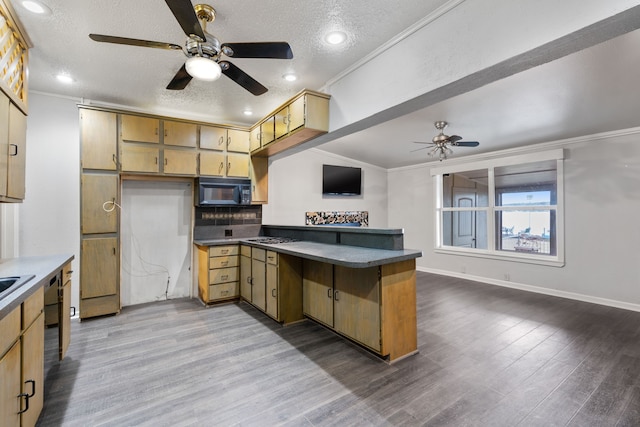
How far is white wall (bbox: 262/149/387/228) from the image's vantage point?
5.46m

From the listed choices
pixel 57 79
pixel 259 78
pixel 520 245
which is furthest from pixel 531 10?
pixel 520 245

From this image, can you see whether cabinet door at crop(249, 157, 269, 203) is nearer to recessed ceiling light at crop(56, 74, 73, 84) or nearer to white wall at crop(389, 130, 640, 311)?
recessed ceiling light at crop(56, 74, 73, 84)

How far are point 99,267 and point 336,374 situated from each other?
3.20m

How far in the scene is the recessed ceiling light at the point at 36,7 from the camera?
2.05 m

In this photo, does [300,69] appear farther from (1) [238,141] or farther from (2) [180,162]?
(2) [180,162]

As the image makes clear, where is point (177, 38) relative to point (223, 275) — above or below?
above

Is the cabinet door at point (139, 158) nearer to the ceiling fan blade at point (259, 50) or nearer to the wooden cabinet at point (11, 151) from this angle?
the wooden cabinet at point (11, 151)

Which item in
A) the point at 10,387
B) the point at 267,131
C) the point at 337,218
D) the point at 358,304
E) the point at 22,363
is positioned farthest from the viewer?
the point at 337,218

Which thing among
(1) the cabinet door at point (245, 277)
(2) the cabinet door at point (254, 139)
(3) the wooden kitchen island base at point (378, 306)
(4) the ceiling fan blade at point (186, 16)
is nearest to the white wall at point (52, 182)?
(1) the cabinet door at point (245, 277)

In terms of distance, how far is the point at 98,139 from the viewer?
362 cm

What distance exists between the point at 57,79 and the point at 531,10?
4443 millimetres

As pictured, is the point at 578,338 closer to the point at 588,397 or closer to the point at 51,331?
the point at 588,397

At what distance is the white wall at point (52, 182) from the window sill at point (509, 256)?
6493mm

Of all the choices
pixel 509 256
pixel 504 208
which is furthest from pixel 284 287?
pixel 504 208
